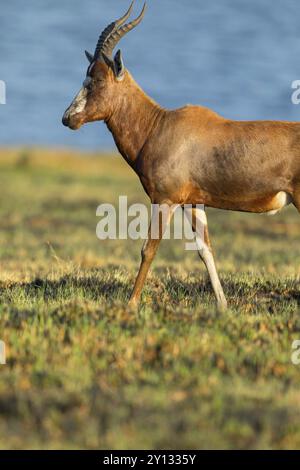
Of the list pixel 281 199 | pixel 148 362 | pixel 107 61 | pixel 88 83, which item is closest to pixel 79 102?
pixel 88 83

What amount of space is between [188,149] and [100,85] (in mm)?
1269

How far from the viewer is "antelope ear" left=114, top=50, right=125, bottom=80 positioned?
9789mm

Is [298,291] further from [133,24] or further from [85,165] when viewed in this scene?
[85,165]

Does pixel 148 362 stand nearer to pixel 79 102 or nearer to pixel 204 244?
pixel 204 244

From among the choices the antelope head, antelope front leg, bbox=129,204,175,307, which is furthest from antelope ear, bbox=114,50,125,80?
antelope front leg, bbox=129,204,175,307

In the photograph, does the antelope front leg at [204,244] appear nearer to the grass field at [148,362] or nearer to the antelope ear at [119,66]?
the grass field at [148,362]

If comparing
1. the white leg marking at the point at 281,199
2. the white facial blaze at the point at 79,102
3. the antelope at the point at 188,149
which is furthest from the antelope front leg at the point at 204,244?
the white facial blaze at the point at 79,102

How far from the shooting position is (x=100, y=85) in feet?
32.9

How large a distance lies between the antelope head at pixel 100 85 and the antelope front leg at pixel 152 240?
51.3 inches

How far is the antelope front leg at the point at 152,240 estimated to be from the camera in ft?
31.4

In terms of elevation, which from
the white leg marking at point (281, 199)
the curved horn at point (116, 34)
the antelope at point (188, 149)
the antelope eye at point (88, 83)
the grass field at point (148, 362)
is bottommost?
the grass field at point (148, 362)

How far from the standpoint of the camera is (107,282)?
35.5ft

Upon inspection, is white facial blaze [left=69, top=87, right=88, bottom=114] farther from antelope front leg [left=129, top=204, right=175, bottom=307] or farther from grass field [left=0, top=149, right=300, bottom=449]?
grass field [left=0, top=149, right=300, bottom=449]

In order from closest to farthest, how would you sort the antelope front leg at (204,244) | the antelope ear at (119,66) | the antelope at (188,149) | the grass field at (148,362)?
the grass field at (148,362) < the antelope at (188,149) < the antelope ear at (119,66) < the antelope front leg at (204,244)
